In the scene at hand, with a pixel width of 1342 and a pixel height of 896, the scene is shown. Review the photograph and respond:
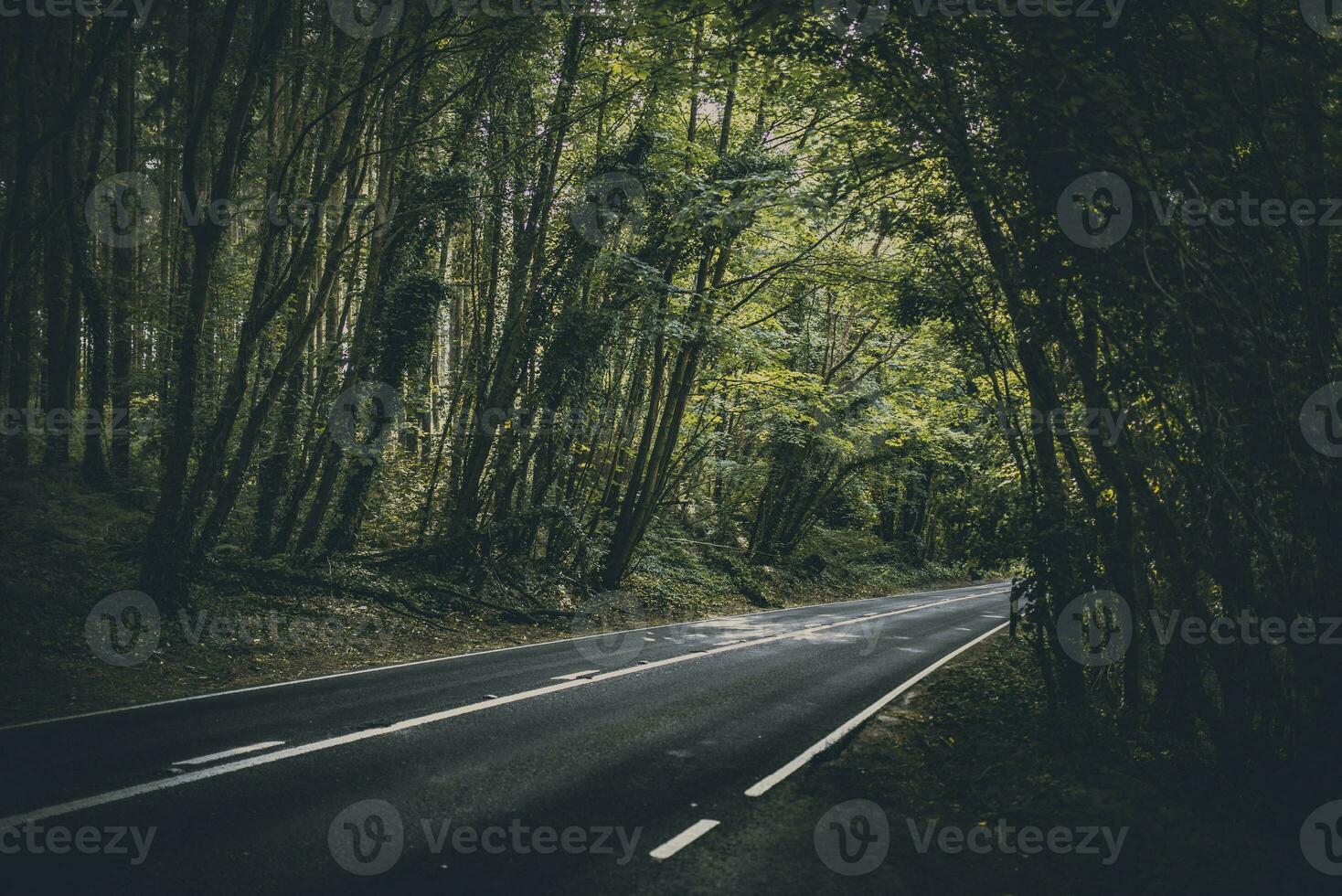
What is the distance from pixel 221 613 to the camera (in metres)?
9.99

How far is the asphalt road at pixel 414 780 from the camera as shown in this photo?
4.04 metres

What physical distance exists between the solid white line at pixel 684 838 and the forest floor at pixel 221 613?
215 inches

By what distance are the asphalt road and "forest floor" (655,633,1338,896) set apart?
0.95ft

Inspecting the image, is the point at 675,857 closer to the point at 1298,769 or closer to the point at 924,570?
the point at 1298,769

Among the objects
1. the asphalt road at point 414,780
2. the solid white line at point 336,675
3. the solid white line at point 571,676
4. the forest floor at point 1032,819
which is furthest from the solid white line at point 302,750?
the forest floor at point 1032,819

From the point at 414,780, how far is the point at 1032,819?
4353mm

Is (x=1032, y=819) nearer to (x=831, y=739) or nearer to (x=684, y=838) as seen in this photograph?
(x=831, y=739)

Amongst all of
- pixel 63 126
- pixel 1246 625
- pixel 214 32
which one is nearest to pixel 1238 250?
pixel 1246 625

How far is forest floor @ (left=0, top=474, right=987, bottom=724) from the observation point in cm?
789

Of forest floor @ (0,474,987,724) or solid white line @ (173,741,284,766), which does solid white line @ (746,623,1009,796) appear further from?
forest floor @ (0,474,987,724)

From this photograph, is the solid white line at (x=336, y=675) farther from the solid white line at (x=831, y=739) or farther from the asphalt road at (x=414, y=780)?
the solid white line at (x=831, y=739)

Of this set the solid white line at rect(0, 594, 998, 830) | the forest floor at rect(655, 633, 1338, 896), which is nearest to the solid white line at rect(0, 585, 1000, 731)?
the solid white line at rect(0, 594, 998, 830)

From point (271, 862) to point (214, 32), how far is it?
1393cm

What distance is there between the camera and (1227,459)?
5598mm
